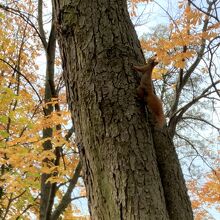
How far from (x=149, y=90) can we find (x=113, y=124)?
0.20 meters

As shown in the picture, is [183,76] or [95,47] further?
[183,76]

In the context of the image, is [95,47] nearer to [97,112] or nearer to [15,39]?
[97,112]

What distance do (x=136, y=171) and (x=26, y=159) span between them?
3054 mm

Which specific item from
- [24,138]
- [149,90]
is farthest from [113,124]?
[24,138]

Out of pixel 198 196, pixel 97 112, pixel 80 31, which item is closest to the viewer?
pixel 97 112

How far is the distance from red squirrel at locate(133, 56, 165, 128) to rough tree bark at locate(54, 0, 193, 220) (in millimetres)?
29

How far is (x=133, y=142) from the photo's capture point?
1.13 m

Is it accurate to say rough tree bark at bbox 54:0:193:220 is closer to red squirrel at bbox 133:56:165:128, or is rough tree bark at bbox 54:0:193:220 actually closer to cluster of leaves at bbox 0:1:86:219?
red squirrel at bbox 133:56:165:128

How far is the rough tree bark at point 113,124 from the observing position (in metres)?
1.08

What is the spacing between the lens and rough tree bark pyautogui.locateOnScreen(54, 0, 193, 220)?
3.55ft

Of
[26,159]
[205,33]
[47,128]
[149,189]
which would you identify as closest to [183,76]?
[205,33]

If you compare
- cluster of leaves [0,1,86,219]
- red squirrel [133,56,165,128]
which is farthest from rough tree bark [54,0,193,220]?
cluster of leaves [0,1,86,219]

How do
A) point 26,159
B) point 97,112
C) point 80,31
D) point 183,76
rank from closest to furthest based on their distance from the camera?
point 97,112
point 80,31
point 26,159
point 183,76

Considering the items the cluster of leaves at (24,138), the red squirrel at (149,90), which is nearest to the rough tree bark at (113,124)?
the red squirrel at (149,90)
